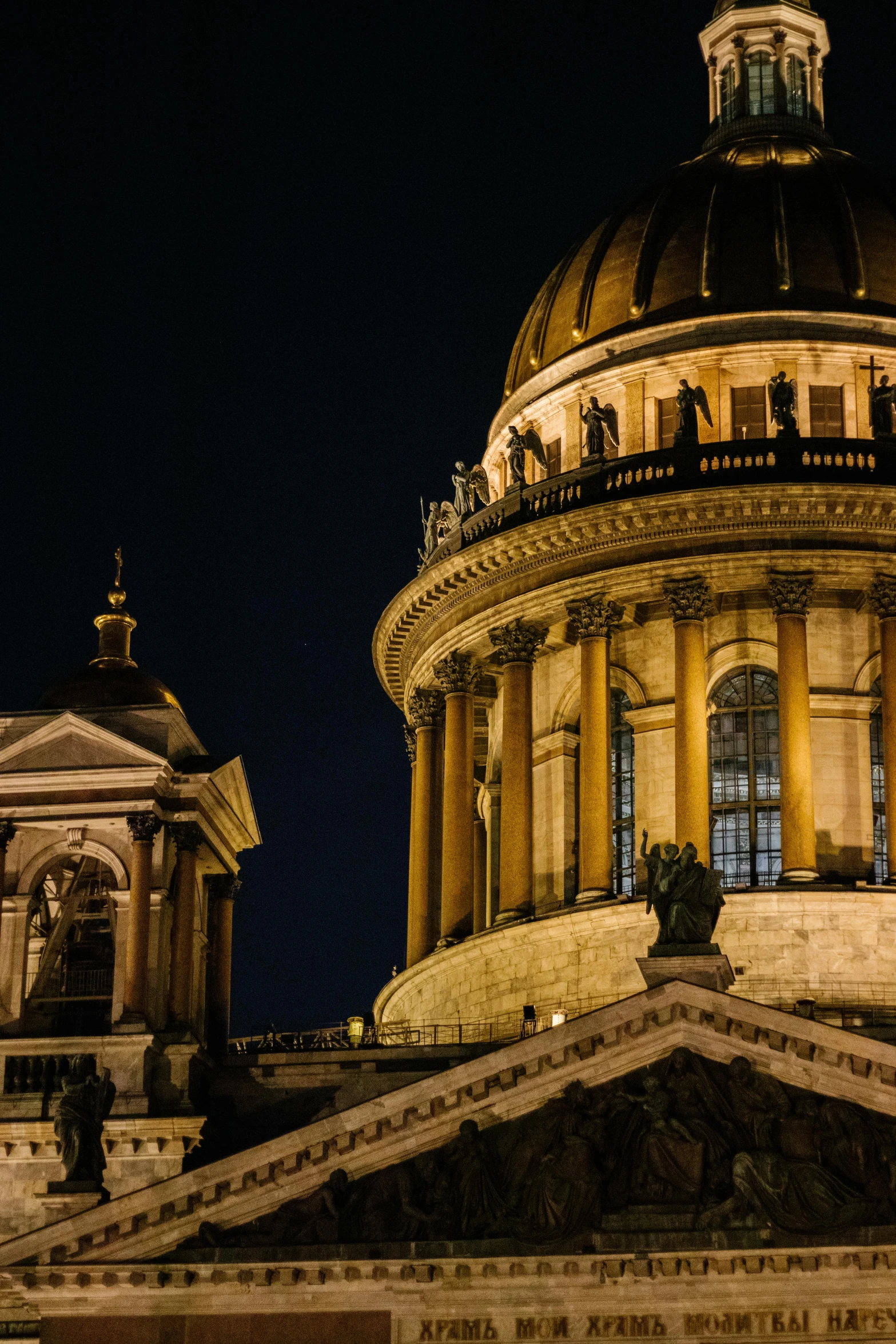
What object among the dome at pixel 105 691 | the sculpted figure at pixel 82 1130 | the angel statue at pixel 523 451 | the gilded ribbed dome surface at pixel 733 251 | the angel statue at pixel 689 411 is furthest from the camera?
the angel statue at pixel 523 451

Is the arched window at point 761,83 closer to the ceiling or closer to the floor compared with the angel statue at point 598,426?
closer to the ceiling

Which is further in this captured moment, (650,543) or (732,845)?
(650,543)

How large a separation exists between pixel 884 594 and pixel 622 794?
7.31 meters

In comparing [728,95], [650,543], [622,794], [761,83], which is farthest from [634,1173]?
[761,83]

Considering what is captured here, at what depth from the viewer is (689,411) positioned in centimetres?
6178

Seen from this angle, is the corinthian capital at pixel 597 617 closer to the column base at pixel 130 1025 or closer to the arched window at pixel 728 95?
the column base at pixel 130 1025

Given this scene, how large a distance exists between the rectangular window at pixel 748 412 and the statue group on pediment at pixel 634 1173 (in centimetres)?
2414

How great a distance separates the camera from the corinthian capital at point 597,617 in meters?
60.9

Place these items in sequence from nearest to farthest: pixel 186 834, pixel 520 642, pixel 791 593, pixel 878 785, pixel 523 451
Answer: pixel 186 834 < pixel 791 593 < pixel 878 785 < pixel 520 642 < pixel 523 451

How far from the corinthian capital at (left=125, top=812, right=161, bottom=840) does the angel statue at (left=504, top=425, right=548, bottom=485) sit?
16.8m

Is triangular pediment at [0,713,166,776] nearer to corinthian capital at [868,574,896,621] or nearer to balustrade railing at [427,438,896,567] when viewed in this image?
balustrade railing at [427,438,896,567]

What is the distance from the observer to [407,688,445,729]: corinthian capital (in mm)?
65562

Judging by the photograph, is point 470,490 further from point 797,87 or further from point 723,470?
point 797,87

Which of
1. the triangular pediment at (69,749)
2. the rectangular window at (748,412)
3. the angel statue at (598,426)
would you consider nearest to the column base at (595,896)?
the angel statue at (598,426)
